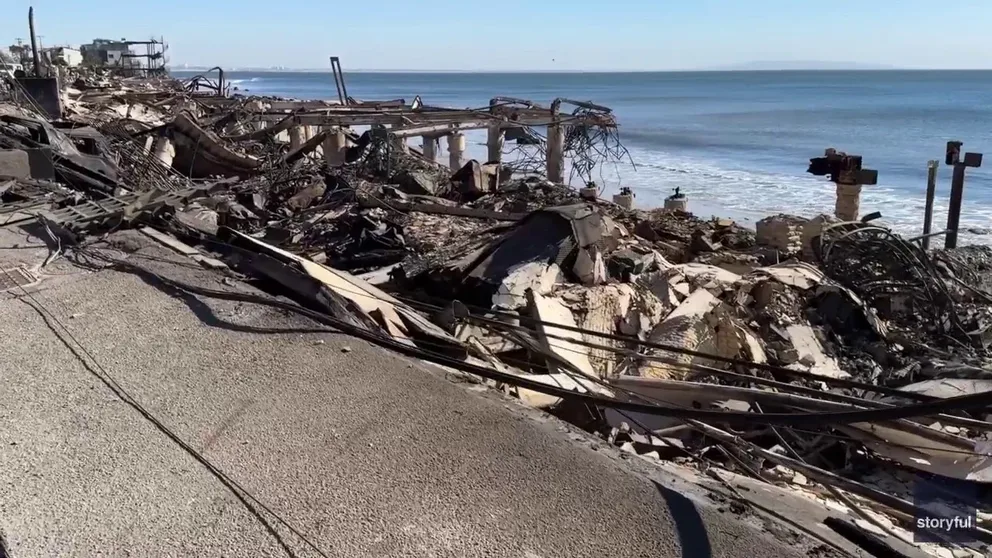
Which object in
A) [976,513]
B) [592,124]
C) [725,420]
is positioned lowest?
[976,513]

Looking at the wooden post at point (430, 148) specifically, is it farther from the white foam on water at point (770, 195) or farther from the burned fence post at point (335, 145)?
the burned fence post at point (335, 145)

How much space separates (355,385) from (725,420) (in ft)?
7.63

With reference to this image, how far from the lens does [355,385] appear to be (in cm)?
484

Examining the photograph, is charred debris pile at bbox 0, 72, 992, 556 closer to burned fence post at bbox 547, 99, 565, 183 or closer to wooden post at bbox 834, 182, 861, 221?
wooden post at bbox 834, 182, 861, 221

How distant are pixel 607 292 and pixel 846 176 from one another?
9.27m

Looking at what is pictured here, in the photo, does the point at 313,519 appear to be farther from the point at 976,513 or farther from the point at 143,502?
the point at 976,513

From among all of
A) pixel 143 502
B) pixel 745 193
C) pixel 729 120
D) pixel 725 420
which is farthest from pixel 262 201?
pixel 729 120

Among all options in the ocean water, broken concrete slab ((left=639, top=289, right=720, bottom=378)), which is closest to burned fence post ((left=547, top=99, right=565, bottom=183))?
the ocean water

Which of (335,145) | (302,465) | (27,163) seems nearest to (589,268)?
(302,465)

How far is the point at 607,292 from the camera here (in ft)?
26.9

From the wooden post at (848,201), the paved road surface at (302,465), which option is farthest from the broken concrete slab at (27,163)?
the wooden post at (848,201)

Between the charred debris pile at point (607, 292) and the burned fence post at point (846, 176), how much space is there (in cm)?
266

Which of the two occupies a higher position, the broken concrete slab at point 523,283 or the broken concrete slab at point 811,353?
the broken concrete slab at point 523,283

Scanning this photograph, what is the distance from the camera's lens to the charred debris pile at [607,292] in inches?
198
